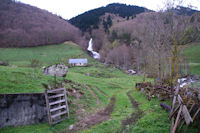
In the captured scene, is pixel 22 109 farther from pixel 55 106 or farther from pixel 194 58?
pixel 194 58

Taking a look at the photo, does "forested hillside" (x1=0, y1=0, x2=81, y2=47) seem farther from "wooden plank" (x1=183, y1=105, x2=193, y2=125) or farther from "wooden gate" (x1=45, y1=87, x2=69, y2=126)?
"wooden plank" (x1=183, y1=105, x2=193, y2=125)

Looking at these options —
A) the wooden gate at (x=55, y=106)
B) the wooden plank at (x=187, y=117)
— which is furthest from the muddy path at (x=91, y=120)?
the wooden plank at (x=187, y=117)

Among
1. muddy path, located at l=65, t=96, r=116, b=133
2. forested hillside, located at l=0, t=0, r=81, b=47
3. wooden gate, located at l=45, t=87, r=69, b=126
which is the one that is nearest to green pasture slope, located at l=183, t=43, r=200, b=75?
muddy path, located at l=65, t=96, r=116, b=133

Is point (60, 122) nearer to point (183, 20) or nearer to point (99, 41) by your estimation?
point (183, 20)

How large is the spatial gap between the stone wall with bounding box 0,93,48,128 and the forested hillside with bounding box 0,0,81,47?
7913 cm

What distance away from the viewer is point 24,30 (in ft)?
306

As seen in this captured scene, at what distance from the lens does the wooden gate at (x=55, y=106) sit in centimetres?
906

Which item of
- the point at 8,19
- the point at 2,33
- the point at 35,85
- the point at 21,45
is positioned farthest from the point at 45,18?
the point at 35,85

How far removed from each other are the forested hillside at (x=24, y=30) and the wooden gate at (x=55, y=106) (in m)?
78.8

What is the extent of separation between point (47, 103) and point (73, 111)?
2.82 m

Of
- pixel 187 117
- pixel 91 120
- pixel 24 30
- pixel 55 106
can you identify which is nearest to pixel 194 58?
pixel 91 120

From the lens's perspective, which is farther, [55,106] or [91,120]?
[91,120]

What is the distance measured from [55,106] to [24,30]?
99.4m

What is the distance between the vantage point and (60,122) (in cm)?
945
